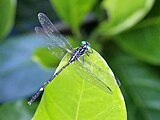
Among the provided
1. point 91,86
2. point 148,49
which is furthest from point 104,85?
point 148,49

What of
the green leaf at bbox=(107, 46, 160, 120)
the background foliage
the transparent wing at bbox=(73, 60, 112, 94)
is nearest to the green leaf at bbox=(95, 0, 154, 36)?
the background foliage

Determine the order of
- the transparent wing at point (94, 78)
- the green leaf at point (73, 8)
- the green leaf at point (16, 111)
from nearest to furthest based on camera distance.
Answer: the transparent wing at point (94, 78) → the green leaf at point (16, 111) → the green leaf at point (73, 8)

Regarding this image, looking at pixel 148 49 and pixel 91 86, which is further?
pixel 148 49

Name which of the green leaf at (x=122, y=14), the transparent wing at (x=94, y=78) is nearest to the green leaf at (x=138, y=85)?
the green leaf at (x=122, y=14)

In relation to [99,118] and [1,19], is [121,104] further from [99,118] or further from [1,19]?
[1,19]

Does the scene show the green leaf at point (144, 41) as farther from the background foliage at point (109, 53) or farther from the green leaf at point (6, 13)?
the green leaf at point (6, 13)

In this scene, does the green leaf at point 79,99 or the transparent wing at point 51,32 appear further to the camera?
the transparent wing at point 51,32

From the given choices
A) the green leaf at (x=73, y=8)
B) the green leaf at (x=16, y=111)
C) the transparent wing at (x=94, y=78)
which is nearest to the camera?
the transparent wing at (x=94, y=78)
